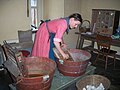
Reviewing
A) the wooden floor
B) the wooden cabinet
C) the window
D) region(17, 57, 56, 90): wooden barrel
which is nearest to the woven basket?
region(17, 57, 56, 90): wooden barrel

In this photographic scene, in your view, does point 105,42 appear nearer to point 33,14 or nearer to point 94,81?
point 94,81

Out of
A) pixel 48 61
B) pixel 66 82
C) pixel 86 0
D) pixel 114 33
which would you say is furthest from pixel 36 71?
pixel 86 0

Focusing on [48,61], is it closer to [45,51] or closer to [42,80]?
[42,80]

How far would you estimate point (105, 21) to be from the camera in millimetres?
4430

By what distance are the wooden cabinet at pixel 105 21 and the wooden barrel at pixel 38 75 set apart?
3.04 m

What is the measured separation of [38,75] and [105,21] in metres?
3.28

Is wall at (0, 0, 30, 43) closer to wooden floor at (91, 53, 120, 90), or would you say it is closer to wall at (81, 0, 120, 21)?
wall at (81, 0, 120, 21)

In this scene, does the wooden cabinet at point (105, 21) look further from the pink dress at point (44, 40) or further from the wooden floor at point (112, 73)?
the pink dress at point (44, 40)

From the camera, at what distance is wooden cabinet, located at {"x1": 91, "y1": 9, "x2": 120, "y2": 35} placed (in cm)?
427

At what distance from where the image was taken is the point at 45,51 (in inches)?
85.1

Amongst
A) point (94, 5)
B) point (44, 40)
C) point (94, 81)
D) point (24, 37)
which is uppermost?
point (94, 5)

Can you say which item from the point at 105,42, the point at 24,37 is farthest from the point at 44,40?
the point at 105,42

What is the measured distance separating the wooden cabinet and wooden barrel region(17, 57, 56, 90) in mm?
3045

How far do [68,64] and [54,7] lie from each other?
3.55 m
